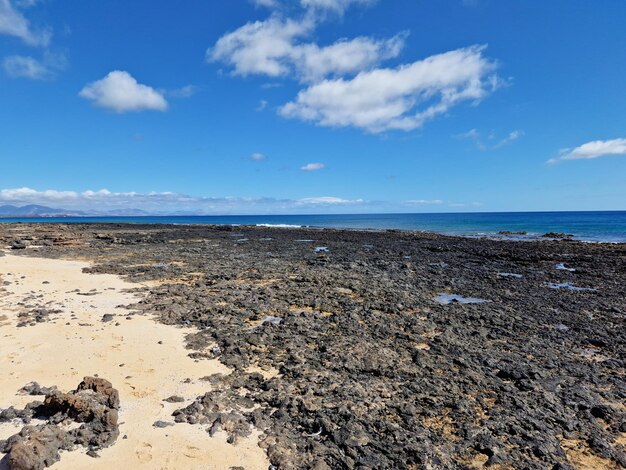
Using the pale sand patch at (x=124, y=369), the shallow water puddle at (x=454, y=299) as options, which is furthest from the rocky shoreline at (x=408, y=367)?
the pale sand patch at (x=124, y=369)

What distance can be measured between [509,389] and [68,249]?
91.5ft

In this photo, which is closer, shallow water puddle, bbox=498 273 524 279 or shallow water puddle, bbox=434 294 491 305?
shallow water puddle, bbox=434 294 491 305

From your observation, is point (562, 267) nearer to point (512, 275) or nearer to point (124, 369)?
point (512, 275)

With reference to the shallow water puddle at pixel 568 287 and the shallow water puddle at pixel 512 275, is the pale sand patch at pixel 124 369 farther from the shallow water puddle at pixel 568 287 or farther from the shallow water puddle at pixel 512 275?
the shallow water puddle at pixel 512 275

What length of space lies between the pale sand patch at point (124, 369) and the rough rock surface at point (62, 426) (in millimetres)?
149

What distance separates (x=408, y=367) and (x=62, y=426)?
5.59 metres

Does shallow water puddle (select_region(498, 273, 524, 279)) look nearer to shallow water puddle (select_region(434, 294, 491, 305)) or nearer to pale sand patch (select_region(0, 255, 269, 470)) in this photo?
shallow water puddle (select_region(434, 294, 491, 305))

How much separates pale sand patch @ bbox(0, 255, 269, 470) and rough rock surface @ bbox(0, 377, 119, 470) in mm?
149

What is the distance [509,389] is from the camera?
6.04 m

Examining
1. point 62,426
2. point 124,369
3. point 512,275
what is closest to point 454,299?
point 512,275

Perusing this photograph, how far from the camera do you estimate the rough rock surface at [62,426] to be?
12.9 ft

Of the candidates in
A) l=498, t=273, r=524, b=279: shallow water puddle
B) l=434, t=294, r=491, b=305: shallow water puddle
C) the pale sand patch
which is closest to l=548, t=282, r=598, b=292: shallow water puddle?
l=498, t=273, r=524, b=279: shallow water puddle

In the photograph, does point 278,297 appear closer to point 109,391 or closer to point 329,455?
point 109,391

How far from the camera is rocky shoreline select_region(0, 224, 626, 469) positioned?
4605 millimetres
